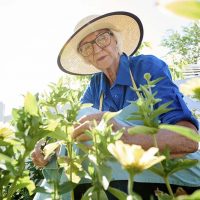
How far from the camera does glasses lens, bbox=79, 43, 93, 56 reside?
1.96m

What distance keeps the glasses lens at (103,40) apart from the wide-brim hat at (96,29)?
0.05 meters

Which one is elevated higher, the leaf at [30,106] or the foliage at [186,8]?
the foliage at [186,8]

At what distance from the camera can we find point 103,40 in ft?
6.31

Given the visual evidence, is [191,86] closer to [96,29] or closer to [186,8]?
[186,8]

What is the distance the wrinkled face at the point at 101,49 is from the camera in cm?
184

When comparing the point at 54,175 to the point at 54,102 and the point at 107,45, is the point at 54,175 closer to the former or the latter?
the point at 54,102

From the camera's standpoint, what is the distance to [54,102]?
0.69 metres

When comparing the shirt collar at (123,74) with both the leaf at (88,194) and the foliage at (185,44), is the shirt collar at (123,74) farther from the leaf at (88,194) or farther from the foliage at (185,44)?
the foliage at (185,44)

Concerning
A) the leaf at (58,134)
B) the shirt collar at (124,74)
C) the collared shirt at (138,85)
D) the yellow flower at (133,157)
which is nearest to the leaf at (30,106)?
the leaf at (58,134)

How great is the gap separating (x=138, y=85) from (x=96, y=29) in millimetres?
515

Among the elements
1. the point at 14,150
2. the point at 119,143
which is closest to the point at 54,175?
the point at 14,150

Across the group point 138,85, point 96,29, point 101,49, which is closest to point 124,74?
point 138,85

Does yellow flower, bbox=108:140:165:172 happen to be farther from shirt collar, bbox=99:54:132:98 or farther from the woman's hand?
shirt collar, bbox=99:54:132:98

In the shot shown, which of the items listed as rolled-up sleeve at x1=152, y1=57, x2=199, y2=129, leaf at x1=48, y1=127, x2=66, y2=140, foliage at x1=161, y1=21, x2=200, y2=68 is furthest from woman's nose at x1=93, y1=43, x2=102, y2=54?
foliage at x1=161, y1=21, x2=200, y2=68
